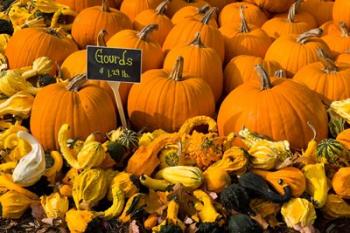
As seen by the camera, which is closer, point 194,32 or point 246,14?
point 194,32

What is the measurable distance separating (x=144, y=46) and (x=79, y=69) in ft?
1.48

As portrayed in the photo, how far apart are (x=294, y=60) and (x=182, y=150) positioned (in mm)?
1335

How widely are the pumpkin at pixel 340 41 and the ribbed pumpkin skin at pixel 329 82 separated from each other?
25.7 inches

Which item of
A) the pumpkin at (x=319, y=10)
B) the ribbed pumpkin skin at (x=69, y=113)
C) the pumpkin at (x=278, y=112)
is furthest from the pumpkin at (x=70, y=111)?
the pumpkin at (x=319, y=10)

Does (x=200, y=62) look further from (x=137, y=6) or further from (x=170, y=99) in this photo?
(x=137, y=6)

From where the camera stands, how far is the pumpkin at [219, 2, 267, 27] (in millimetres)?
4789

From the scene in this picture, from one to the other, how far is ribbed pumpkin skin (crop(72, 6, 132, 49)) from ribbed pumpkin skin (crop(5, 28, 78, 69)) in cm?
23

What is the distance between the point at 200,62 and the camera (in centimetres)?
372

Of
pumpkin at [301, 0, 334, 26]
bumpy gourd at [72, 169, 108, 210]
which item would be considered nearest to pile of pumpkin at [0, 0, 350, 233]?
bumpy gourd at [72, 169, 108, 210]

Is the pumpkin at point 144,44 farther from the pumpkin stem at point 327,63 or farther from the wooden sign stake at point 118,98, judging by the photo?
the pumpkin stem at point 327,63

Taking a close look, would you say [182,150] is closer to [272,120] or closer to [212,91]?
[272,120]

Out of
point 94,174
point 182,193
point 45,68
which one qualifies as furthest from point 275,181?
point 45,68

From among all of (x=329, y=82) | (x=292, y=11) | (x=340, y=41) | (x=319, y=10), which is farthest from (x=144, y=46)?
(x=319, y=10)

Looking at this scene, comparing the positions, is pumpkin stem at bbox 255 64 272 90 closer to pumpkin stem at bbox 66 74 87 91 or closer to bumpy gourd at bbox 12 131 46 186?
pumpkin stem at bbox 66 74 87 91
